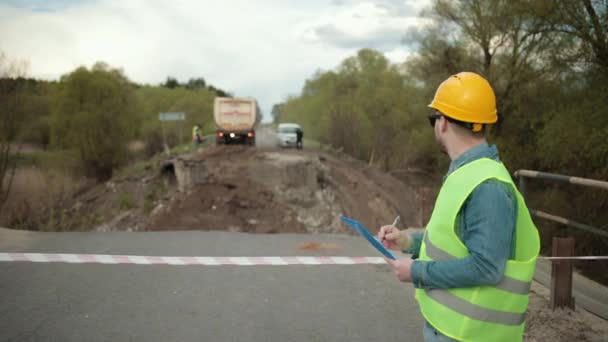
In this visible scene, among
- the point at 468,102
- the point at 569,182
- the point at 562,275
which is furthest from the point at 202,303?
the point at 468,102

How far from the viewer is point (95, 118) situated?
53.3 meters

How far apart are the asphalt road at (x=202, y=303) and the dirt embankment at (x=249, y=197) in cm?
1685

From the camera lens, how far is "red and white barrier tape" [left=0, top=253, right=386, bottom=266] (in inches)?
299

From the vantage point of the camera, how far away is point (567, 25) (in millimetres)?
20484

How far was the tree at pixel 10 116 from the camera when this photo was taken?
3266cm

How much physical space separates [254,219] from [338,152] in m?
22.0

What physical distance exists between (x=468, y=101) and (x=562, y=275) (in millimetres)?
3736

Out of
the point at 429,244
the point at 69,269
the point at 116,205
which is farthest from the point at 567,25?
the point at 116,205

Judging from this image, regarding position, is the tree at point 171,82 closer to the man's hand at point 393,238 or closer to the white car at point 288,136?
the white car at point 288,136

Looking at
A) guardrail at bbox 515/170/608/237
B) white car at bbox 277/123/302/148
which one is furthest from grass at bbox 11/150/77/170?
guardrail at bbox 515/170/608/237

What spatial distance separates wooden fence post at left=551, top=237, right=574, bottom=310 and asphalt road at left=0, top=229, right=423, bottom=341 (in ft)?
4.54

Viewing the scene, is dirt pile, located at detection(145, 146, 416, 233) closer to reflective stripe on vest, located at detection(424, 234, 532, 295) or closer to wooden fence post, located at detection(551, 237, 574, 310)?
wooden fence post, located at detection(551, 237, 574, 310)

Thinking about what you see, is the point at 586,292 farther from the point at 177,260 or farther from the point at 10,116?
the point at 10,116

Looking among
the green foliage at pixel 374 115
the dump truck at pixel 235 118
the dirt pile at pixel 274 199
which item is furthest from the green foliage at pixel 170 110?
the dirt pile at pixel 274 199
